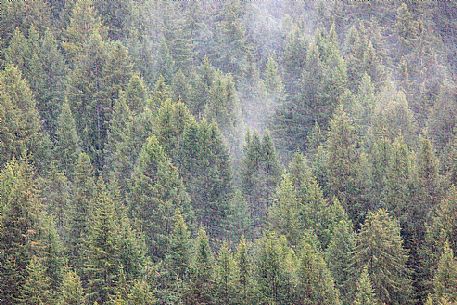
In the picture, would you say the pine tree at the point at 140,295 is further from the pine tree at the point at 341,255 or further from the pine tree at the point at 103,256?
the pine tree at the point at 341,255

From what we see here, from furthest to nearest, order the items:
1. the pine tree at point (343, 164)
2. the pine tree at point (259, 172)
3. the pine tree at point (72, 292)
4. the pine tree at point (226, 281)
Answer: the pine tree at point (259, 172) → the pine tree at point (343, 164) → the pine tree at point (226, 281) → the pine tree at point (72, 292)

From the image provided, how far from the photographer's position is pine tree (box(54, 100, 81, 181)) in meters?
56.0

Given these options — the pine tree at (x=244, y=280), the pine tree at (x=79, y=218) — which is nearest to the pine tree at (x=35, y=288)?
the pine tree at (x=79, y=218)

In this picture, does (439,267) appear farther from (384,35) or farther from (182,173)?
(384,35)

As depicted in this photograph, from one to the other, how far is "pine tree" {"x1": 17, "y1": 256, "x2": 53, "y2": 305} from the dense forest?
114mm

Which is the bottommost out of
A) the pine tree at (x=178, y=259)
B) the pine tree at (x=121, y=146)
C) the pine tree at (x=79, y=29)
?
the pine tree at (x=178, y=259)

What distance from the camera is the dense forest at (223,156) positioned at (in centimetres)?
4106

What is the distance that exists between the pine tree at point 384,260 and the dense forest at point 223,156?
0.44 feet

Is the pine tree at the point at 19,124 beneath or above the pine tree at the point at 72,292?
above

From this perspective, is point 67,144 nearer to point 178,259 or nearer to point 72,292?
point 178,259

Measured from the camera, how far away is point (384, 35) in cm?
8456

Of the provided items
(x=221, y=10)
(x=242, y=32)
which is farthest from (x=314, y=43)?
(x=221, y=10)

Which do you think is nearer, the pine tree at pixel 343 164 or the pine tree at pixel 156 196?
the pine tree at pixel 156 196

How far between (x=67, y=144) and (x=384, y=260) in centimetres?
2941
